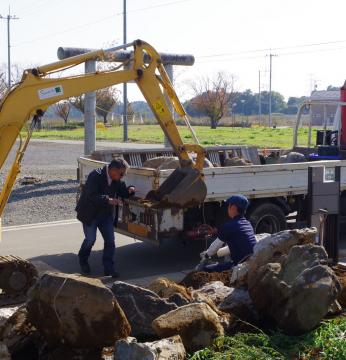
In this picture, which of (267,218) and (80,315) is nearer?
(80,315)

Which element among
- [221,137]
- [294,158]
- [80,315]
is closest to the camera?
[80,315]

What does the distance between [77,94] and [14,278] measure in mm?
2840

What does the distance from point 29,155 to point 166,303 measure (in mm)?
30782

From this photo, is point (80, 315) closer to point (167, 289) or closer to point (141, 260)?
point (167, 289)

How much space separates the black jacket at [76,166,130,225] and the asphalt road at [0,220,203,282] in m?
0.90

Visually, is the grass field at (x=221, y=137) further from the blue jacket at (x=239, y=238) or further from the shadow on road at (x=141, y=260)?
the blue jacket at (x=239, y=238)

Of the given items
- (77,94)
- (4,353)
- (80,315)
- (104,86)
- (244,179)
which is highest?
(104,86)

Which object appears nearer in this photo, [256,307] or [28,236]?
[256,307]

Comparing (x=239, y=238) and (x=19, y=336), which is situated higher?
(x=239, y=238)

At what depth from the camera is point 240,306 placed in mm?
6555

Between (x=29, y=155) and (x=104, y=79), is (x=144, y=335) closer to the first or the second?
(x=104, y=79)

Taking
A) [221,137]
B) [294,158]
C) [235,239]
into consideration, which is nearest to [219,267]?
[235,239]

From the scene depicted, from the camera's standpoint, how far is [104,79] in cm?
1034

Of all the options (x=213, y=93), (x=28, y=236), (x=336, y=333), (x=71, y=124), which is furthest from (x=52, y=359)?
(x=213, y=93)
